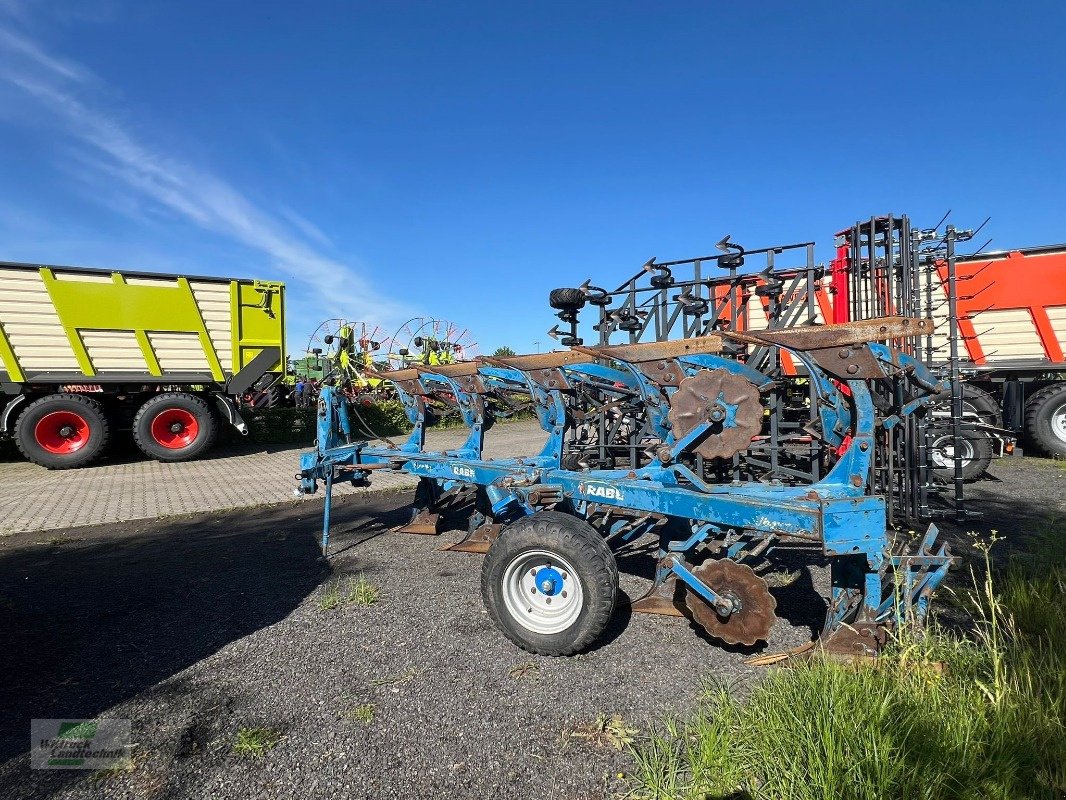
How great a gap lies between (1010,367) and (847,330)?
868cm

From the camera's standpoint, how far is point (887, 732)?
2.08 meters

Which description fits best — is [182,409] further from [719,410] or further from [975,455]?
[975,455]

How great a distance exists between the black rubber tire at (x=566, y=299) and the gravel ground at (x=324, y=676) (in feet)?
12.0

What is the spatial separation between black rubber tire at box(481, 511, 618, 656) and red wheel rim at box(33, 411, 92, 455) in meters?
10.0

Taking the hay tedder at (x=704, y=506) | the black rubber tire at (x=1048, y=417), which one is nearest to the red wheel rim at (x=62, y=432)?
the hay tedder at (x=704, y=506)

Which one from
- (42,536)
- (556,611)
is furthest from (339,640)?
(42,536)

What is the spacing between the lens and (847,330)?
286 centimetres

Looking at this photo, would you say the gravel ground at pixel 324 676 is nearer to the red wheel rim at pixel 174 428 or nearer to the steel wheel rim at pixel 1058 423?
the steel wheel rim at pixel 1058 423

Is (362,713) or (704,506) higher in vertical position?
(704,506)

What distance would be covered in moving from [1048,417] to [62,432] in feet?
51.6

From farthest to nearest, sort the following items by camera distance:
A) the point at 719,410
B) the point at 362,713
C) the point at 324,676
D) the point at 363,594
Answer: the point at 363,594
the point at 719,410
the point at 324,676
the point at 362,713

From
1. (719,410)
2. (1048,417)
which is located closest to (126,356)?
(719,410)

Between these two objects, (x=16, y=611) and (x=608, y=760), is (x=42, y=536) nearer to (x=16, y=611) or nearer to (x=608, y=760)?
(x=16, y=611)

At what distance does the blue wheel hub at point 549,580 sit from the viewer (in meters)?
3.36
